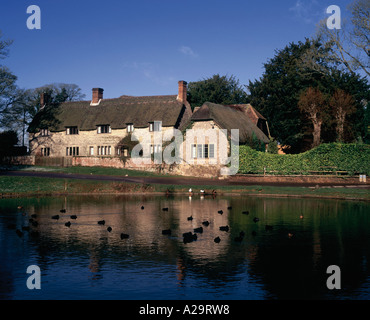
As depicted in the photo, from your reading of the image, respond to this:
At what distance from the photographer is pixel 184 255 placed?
52.6ft

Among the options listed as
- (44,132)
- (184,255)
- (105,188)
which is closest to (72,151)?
(44,132)

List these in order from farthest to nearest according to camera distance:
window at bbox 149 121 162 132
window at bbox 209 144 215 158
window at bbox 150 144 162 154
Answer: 1. window at bbox 149 121 162 132
2. window at bbox 150 144 162 154
3. window at bbox 209 144 215 158

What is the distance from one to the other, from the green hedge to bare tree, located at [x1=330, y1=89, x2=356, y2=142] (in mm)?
13139

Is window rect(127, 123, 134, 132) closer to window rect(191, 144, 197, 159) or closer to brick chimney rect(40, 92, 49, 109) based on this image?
window rect(191, 144, 197, 159)

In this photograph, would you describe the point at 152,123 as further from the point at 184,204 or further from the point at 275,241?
the point at 275,241

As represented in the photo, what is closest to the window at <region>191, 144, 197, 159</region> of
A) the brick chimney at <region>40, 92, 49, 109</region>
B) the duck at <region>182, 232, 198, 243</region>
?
the brick chimney at <region>40, 92, 49, 109</region>

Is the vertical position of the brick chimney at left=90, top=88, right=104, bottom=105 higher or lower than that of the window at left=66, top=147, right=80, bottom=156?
higher

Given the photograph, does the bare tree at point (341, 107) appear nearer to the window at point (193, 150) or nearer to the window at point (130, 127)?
the window at point (193, 150)

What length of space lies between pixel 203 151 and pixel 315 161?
15.9 meters

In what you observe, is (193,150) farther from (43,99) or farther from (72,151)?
(43,99)

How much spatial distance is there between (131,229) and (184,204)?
39.0 feet

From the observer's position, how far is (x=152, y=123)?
74.2 metres

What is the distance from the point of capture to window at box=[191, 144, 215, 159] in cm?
6266
